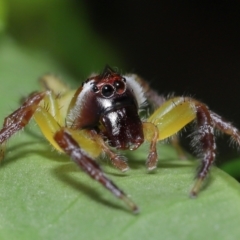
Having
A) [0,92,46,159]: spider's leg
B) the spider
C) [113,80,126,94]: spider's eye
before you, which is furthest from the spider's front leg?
[0,92,46,159]: spider's leg

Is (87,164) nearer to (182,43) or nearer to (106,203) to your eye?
(106,203)

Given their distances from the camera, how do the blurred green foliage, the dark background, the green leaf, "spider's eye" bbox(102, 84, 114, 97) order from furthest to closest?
the dark background < the blurred green foliage < "spider's eye" bbox(102, 84, 114, 97) < the green leaf

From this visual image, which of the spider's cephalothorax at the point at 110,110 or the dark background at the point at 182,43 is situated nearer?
the spider's cephalothorax at the point at 110,110

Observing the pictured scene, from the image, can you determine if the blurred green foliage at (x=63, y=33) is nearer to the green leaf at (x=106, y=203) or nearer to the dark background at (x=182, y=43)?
the dark background at (x=182, y=43)

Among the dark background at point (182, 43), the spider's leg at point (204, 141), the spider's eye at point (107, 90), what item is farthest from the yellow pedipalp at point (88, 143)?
the dark background at point (182, 43)

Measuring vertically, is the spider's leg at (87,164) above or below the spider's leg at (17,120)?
below

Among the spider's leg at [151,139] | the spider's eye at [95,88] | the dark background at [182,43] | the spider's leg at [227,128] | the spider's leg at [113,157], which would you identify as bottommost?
the dark background at [182,43]

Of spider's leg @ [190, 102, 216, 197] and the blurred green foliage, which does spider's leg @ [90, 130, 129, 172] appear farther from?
the blurred green foliage

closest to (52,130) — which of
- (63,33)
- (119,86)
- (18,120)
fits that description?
(18,120)
